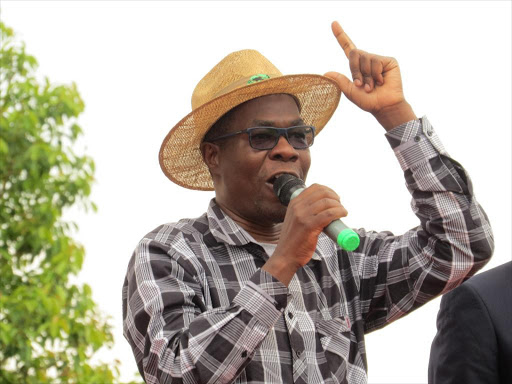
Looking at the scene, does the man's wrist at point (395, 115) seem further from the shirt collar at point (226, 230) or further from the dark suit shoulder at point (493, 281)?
the dark suit shoulder at point (493, 281)

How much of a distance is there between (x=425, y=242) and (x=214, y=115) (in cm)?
77

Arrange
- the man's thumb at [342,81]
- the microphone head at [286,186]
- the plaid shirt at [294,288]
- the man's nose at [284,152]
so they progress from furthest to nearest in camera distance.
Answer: the man's thumb at [342,81]
the man's nose at [284,152]
the microphone head at [286,186]
the plaid shirt at [294,288]

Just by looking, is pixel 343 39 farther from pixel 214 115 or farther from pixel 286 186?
pixel 286 186

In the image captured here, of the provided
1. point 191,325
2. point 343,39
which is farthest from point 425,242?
point 191,325

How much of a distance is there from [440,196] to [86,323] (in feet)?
12.0

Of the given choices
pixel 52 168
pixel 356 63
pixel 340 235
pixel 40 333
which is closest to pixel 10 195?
pixel 52 168

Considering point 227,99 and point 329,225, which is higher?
point 227,99

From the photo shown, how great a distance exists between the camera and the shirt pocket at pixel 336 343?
260 centimetres

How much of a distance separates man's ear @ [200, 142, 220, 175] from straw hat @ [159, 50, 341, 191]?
0.04m

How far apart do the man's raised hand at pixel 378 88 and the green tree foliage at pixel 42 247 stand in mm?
3326

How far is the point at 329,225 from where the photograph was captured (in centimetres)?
233

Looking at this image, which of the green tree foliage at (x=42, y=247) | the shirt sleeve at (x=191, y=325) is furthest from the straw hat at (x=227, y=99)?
the green tree foliage at (x=42, y=247)

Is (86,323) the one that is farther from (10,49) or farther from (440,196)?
(440,196)

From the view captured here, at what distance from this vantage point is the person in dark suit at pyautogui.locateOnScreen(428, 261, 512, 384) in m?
2.20
